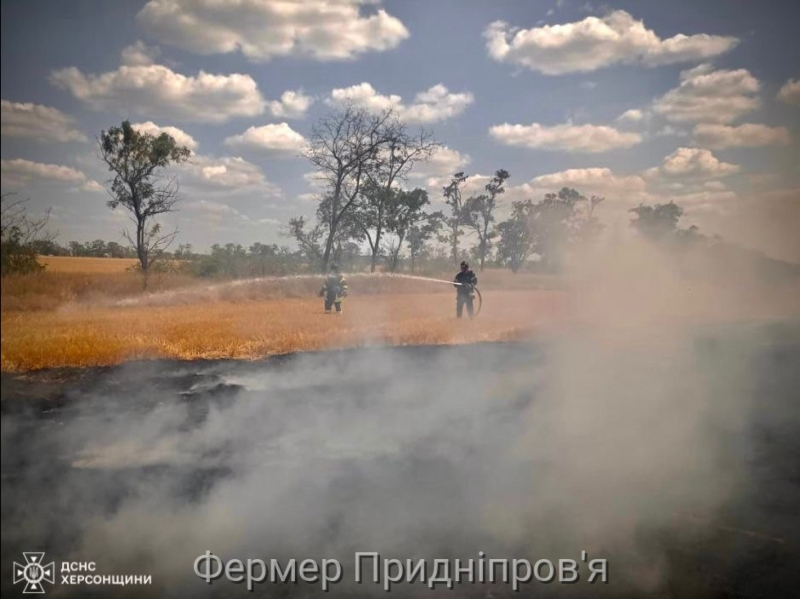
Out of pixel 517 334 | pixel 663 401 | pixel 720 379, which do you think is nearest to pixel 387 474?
pixel 663 401

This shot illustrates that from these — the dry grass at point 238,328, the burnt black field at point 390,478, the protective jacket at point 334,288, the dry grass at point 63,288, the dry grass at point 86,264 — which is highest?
the dry grass at point 86,264

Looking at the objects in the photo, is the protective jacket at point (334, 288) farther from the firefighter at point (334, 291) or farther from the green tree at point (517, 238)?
the green tree at point (517, 238)

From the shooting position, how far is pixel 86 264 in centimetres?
635

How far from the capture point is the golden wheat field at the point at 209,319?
508 cm

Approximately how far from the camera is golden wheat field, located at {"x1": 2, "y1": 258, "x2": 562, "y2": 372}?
5.08 meters

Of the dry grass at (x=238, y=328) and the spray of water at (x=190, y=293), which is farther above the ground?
the spray of water at (x=190, y=293)

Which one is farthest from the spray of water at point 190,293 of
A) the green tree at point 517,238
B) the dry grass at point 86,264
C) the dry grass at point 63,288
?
the green tree at point 517,238

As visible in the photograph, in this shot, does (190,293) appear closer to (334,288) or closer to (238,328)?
(238,328)

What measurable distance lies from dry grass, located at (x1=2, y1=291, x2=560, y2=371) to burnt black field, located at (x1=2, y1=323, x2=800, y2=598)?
0.44 metres

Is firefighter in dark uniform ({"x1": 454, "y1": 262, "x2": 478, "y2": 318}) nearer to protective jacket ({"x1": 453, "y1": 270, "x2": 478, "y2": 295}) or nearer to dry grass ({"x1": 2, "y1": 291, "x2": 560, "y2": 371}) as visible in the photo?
protective jacket ({"x1": 453, "y1": 270, "x2": 478, "y2": 295})

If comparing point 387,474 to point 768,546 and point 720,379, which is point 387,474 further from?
point 720,379

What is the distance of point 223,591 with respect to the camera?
433 centimetres

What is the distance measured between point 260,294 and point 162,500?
41.3 feet

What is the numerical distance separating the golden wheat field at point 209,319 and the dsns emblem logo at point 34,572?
167 centimetres
